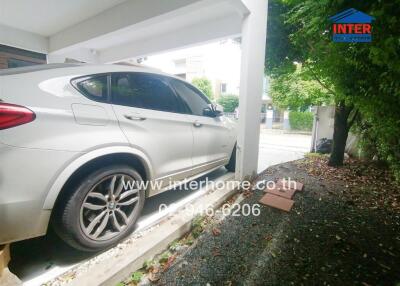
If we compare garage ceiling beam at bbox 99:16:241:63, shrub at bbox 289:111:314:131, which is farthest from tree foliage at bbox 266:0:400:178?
shrub at bbox 289:111:314:131

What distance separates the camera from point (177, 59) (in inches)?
1102

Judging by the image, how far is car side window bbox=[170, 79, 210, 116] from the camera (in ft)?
9.31

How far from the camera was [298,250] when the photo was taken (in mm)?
1970

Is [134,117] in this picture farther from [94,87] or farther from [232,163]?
[232,163]

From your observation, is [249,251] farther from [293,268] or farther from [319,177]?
[319,177]

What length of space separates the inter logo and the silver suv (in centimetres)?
210

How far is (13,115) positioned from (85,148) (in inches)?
18.9

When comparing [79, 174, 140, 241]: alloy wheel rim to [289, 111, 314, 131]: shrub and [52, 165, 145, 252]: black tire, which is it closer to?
[52, 165, 145, 252]: black tire

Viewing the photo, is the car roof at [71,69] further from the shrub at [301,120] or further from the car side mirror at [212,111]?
the shrub at [301,120]

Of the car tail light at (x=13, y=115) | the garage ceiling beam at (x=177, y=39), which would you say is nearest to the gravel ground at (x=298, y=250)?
the car tail light at (x=13, y=115)

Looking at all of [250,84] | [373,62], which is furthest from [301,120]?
[373,62]

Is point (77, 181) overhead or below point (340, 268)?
overhead

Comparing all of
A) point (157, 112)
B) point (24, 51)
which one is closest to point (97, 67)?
point (157, 112)

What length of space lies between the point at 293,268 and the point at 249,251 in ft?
1.29
